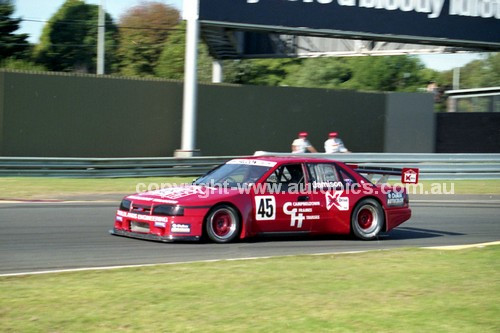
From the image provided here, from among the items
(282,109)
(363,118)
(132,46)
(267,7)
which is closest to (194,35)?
(267,7)

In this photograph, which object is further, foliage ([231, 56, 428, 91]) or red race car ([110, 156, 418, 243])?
foliage ([231, 56, 428, 91])

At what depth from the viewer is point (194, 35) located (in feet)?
74.3

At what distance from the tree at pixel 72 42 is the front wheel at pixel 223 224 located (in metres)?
38.4

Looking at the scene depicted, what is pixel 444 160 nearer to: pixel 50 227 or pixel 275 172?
pixel 275 172

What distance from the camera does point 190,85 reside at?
22562 mm

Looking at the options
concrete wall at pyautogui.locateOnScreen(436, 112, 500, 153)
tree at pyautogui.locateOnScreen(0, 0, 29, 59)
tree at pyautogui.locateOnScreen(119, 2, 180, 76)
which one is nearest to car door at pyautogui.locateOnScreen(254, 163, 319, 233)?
concrete wall at pyautogui.locateOnScreen(436, 112, 500, 153)

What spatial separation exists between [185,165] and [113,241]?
34.1 feet

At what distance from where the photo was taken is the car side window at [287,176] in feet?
37.0

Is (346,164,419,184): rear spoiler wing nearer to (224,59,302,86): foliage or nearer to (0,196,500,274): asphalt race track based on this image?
(0,196,500,274): asphalt race track

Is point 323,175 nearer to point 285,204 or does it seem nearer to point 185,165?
point 285,204

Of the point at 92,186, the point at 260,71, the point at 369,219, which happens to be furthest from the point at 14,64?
the point at 369,219

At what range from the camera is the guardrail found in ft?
61.6

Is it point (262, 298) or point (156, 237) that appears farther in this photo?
point (156, 237)

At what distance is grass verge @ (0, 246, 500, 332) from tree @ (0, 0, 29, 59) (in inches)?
1430
